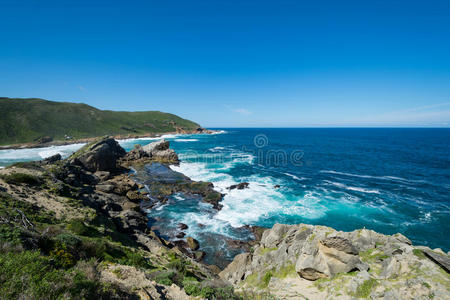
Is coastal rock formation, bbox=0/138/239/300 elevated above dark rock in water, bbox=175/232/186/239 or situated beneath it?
elevated above

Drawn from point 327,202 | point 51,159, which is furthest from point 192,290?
point 51,159

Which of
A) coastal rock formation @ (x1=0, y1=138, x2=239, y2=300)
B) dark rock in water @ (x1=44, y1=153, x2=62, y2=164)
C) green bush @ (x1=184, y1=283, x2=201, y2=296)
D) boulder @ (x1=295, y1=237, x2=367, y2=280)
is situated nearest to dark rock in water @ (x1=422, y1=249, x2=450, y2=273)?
boulder @ (x1=295, y1=237, x2=367, y2=280)

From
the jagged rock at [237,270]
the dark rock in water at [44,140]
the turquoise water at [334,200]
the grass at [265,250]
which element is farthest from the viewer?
the dark rock in water at [44,140]

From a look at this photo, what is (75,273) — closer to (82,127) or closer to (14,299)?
(14,299)

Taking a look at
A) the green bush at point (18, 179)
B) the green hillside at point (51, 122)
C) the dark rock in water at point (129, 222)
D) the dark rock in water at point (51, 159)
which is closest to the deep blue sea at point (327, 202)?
the dark rock in water at point (129, 222)

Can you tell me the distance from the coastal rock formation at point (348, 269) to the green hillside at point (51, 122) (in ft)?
455

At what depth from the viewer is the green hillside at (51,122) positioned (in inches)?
4134

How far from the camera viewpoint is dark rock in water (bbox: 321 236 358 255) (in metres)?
11.2

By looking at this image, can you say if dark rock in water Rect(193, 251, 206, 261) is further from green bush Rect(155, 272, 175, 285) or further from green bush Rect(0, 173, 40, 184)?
green bush Rect(0, 173, 40, 184)

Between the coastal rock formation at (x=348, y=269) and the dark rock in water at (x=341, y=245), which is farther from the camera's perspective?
the dark rock in water at (x=341, y=245)

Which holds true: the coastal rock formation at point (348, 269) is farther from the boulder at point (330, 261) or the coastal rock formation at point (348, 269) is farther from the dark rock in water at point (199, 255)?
the dark rock in water at point (199, 255)

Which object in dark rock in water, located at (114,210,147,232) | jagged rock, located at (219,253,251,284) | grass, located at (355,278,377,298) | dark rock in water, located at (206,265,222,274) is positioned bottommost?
dark rock in water, located at (206,265,222,274)

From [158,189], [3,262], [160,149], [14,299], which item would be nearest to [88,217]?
[3,262]

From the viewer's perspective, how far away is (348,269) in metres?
10.8
